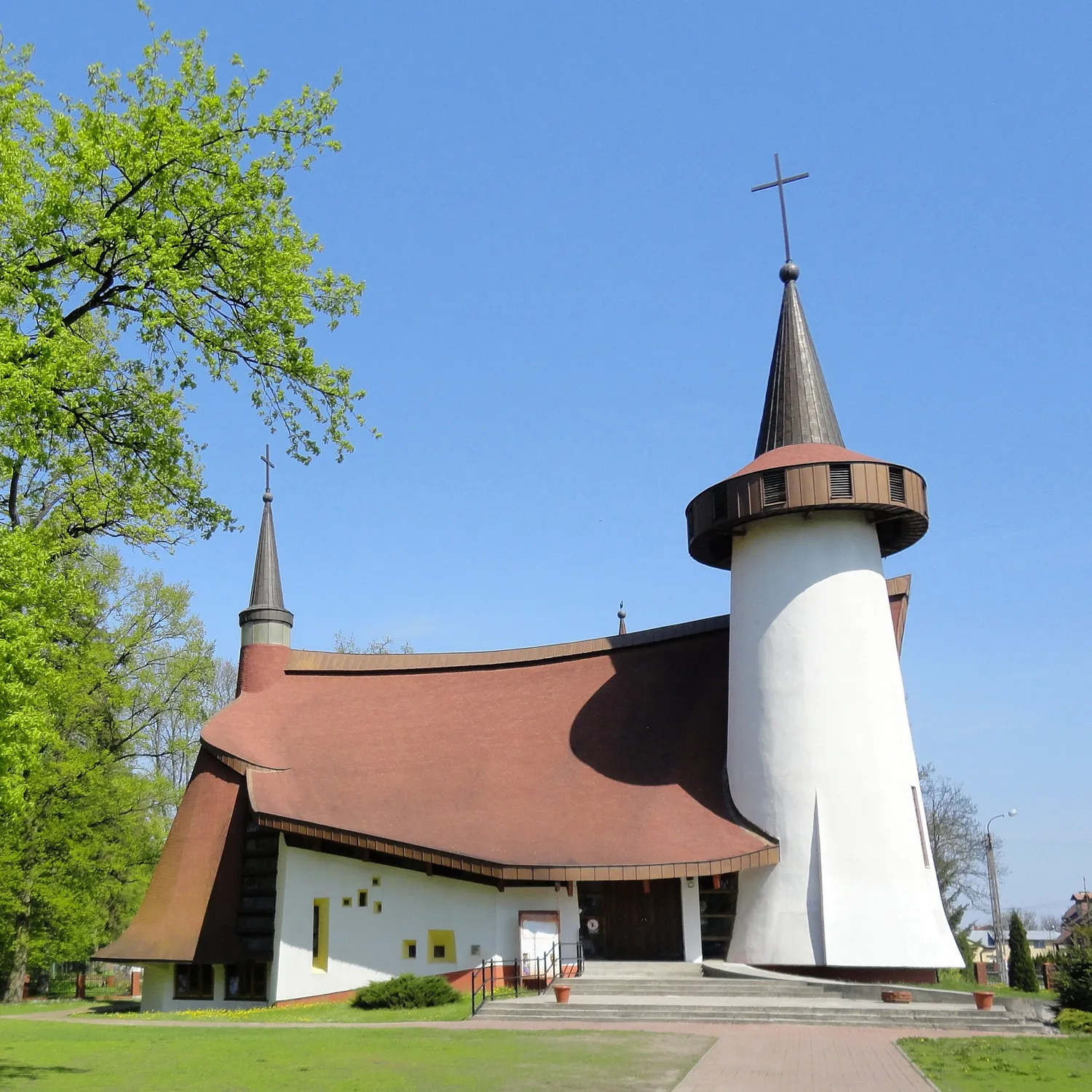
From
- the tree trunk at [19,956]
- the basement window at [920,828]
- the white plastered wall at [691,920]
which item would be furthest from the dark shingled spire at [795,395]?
the tree trunk at [19,956]

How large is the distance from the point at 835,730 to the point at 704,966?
4.97 m

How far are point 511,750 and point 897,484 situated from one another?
996cm

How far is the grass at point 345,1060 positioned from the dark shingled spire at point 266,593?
556 inches

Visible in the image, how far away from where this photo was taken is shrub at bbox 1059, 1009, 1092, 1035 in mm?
14492

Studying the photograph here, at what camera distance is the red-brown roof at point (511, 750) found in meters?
21.1

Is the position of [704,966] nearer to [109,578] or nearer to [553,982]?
[553,982]

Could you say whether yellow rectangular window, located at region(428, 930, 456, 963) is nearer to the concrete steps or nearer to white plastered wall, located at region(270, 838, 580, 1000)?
white plastered wall, located at region(270, 838, 580, 1000)

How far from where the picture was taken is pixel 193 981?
22.5m

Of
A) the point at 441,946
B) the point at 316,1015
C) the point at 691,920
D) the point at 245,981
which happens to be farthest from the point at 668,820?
the point at 245,981

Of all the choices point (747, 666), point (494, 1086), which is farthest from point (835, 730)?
point (494, 1086)

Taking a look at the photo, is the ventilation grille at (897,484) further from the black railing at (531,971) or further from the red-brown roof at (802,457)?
the black railing at (531,971)

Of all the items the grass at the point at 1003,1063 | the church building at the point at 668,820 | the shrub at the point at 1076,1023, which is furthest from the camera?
the church building at the point at 668,820

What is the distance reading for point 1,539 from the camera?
35.9ft

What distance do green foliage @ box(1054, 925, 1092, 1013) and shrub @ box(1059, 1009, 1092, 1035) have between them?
0.47 metres
